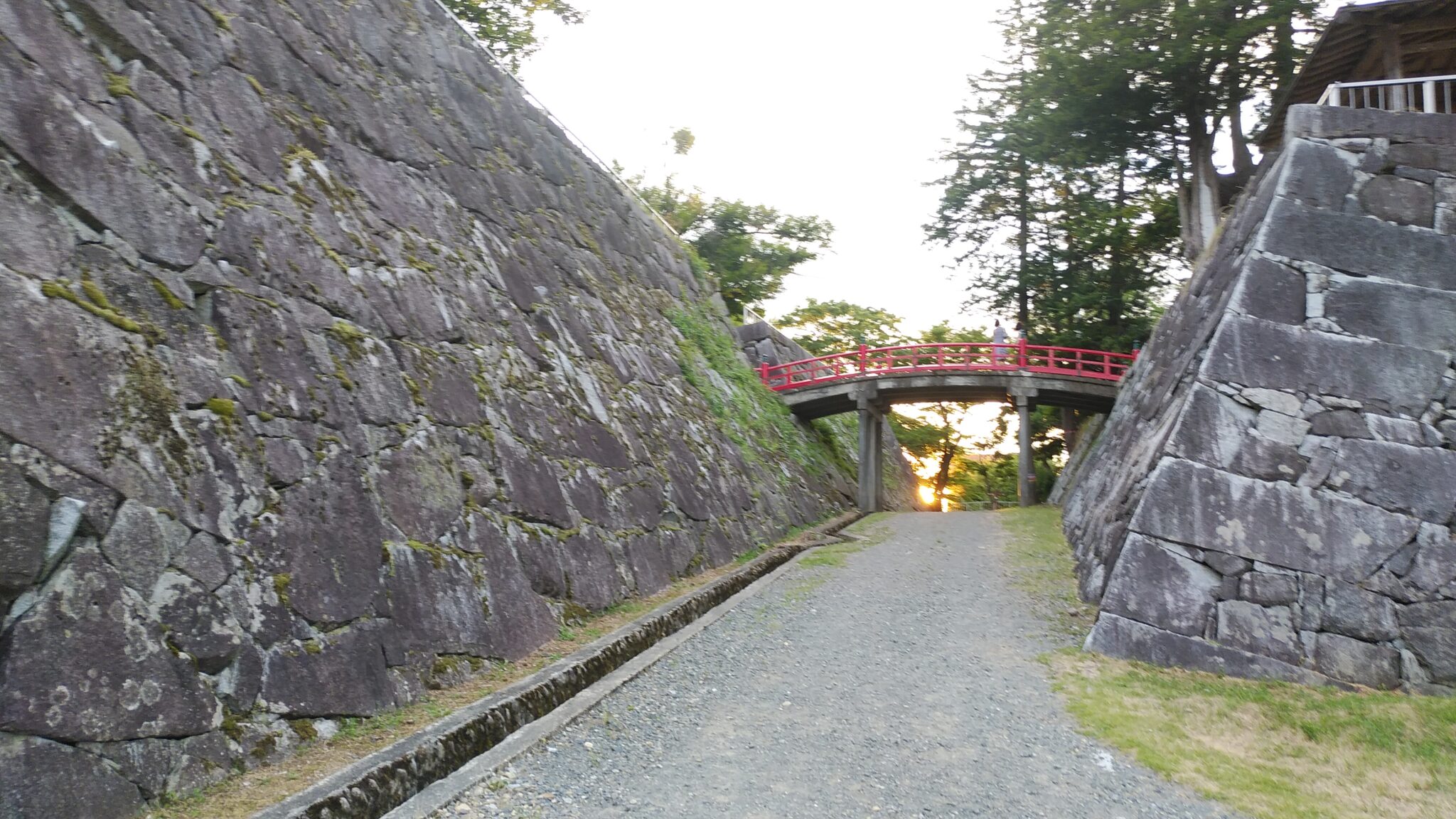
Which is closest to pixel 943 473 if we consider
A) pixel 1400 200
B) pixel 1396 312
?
pixel 1400 200

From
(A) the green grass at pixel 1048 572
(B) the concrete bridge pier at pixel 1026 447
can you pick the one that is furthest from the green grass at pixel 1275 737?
(B) the concrete bridge pier at pixel 1026 447

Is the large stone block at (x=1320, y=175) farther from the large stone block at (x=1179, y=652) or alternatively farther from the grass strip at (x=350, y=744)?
the grass strip at (x=350, y=744)

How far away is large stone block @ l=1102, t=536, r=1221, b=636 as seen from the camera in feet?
22.7

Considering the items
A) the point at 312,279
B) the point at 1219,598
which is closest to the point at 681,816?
the point at 312,279

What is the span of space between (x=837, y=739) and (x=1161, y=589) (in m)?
3.26

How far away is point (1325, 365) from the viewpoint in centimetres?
771

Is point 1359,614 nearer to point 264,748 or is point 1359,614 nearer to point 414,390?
point 414,390

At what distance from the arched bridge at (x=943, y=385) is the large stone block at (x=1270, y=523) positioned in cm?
1402

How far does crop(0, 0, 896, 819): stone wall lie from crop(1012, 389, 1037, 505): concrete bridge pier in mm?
13964

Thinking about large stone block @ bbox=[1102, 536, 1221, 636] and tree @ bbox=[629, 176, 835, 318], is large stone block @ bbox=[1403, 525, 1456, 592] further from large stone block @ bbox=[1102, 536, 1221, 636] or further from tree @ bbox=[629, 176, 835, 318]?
tree @ bbox=[629, 176, 835, 318]

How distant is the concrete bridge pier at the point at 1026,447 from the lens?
22.1 metres

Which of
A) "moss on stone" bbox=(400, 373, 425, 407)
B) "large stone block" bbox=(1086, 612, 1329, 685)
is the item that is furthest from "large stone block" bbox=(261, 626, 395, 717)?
"large stone block" bbox=(1086, 612, 1329, 685)

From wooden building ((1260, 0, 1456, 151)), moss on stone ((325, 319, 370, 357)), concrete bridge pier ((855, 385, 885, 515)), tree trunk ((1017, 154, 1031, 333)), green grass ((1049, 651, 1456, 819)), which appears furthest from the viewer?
tree trunk ((1017, 154, 1031, 333))

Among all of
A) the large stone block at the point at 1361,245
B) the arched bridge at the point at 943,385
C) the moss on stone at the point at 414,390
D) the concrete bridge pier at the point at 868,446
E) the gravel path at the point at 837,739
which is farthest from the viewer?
the concrete bridge pier at the point at 868,446
